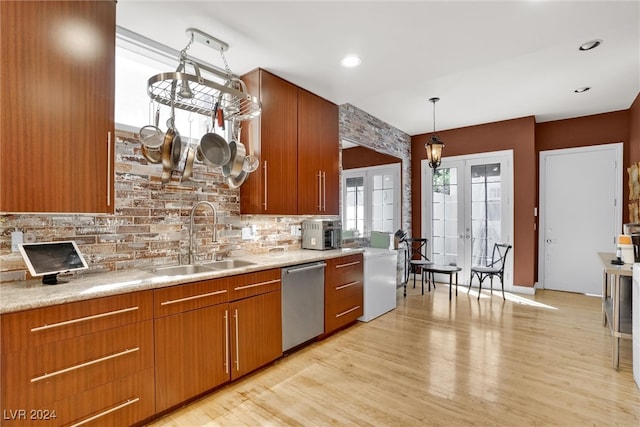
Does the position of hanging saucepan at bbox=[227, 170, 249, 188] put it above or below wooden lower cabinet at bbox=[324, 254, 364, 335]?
above

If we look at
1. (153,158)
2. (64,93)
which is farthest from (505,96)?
(64,93)

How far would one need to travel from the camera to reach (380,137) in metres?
5.25

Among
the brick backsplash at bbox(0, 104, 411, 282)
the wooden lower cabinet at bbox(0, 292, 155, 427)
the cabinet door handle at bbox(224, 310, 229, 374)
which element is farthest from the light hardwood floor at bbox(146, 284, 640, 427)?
the brick backsplash at bbox(0, 104, 411, 282)

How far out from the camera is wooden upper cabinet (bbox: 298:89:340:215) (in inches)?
137

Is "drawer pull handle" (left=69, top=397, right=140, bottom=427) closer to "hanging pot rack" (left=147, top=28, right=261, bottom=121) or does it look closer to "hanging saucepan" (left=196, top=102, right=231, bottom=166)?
"hanging saucepan" (left=196, top=102, right=231, bottom=166)

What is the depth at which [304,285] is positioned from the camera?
2945 millimetres

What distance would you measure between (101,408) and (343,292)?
2.29 metres

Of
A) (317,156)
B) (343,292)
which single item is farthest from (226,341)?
(317,156)

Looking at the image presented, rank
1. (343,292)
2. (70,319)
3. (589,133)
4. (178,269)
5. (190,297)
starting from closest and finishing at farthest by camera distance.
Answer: (70,319)
(190,297)
(178,269)
(343,292)
(589,133)

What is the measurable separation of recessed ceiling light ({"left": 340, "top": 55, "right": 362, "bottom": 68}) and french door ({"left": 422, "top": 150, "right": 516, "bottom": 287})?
3627 millimetres

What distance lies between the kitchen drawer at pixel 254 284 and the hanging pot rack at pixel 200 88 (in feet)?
4.14

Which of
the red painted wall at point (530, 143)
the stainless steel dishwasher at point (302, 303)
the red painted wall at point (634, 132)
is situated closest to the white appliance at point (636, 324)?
the stainless steel dishwasher at point (302, 303)

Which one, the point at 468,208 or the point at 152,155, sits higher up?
the point at 152,155

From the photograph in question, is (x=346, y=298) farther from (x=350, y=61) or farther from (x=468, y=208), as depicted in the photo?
(x=468, y=208)
